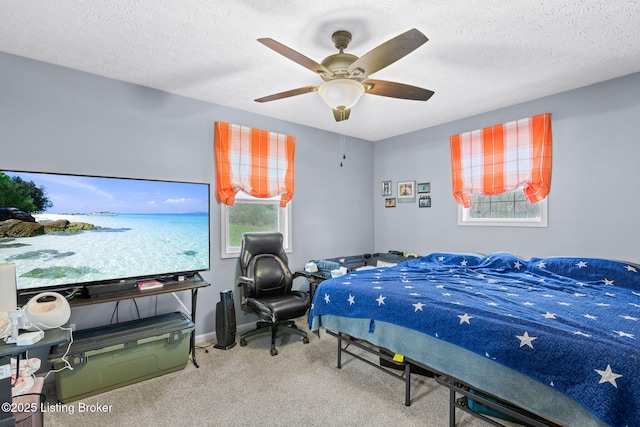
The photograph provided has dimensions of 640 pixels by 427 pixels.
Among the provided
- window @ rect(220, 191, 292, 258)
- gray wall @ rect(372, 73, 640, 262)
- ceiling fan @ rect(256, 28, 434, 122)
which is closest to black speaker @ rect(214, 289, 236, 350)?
window @ rect(220, 191, 292, 258)

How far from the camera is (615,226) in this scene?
2.82 m

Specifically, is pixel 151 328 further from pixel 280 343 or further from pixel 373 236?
pixel 373 236

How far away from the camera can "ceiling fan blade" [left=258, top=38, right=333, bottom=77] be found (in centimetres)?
163

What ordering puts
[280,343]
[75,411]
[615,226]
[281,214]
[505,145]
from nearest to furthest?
[75,411] < [615,226] < [280,343] < [505,145] < [281,214]

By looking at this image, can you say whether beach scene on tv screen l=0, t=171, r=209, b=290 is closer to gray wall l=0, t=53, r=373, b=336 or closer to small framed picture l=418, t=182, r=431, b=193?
gray wall l=0, t=53, r=373, b=336

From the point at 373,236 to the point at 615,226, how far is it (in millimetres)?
2907

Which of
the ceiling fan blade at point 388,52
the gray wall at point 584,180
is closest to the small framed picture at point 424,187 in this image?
the gray wall at point 584,180

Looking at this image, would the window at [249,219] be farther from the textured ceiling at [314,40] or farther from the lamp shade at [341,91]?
the lamp shade at [341,91]

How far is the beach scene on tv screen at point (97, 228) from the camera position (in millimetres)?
2230

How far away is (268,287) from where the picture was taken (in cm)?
337

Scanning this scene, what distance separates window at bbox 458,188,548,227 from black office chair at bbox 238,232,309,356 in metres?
2.28

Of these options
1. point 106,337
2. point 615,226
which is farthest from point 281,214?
point 615,226

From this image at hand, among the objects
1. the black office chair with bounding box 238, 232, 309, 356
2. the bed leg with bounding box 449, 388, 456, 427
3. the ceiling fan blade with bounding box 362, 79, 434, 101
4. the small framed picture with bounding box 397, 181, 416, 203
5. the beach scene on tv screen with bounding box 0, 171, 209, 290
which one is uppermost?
the ceiling fan blade with bounding box 362, 79, 434, 101

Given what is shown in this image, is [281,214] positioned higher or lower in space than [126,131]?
lower
